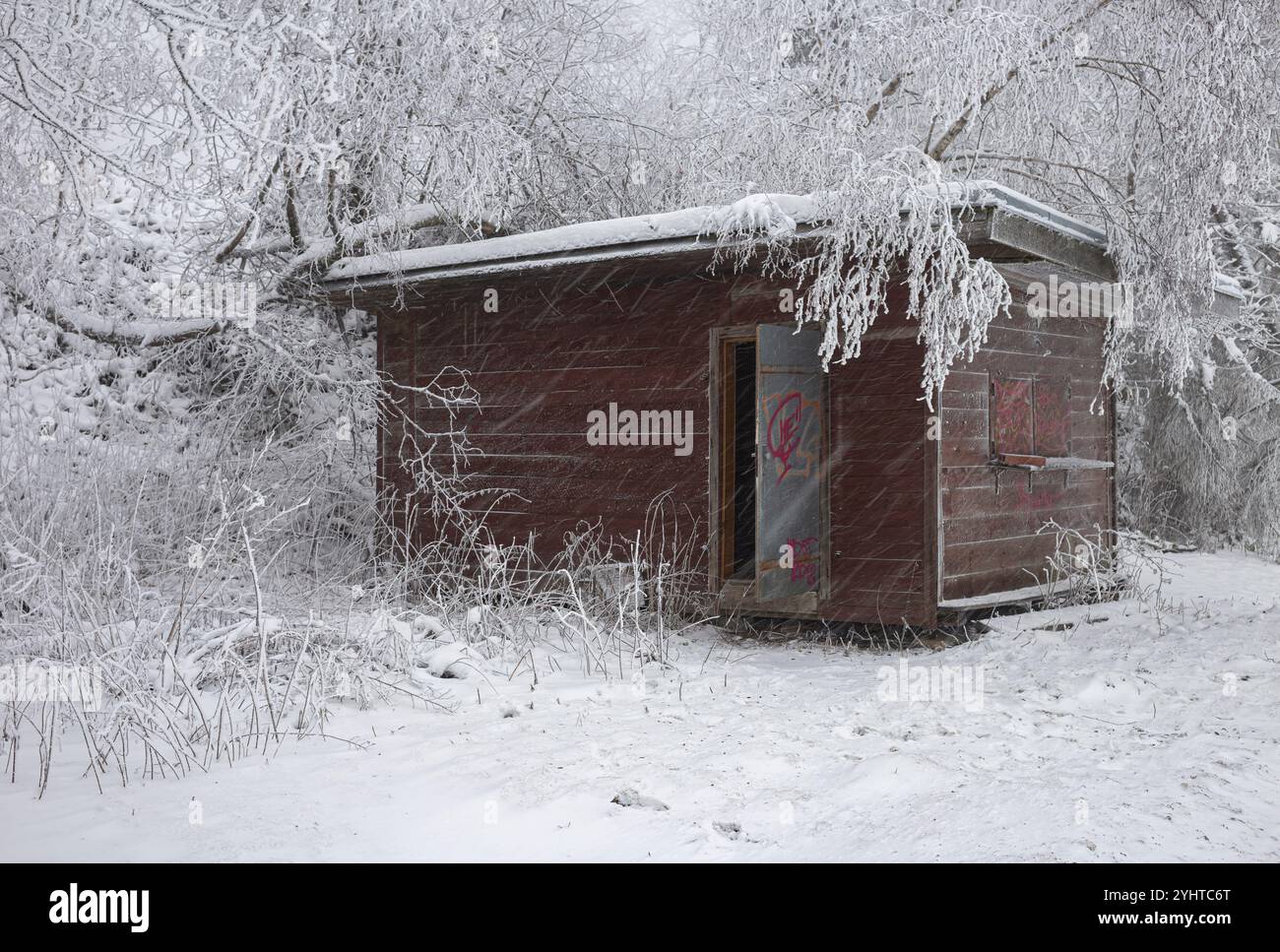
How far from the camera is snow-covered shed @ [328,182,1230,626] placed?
7.43 m

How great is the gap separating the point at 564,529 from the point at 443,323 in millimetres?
2054

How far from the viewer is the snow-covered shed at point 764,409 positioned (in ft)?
24.4

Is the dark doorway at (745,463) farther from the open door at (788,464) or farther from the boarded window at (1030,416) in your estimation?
the boarded window at (1030,416)

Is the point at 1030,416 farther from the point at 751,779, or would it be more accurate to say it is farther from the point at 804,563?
the point at 751,779

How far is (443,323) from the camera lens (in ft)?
30.5

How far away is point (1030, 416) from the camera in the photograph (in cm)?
841

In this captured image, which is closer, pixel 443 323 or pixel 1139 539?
pixel 443 323
